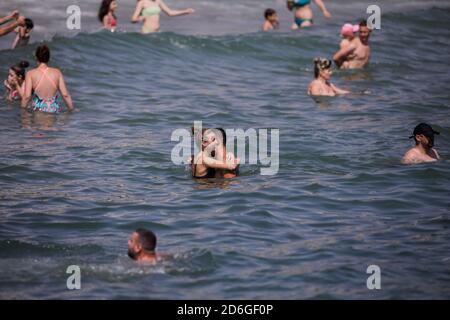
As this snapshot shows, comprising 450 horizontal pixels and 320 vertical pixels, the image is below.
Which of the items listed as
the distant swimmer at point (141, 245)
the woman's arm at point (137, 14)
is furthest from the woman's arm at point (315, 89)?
the distant swimmer at point (141, 245)

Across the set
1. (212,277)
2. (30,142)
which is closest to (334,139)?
(30,142)

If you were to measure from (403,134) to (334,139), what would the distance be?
1384mm

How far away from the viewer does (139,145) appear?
14938mm

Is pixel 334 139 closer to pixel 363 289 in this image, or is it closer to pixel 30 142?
pixel 30 142

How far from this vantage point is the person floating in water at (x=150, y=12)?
21.6 m

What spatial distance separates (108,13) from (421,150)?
10.8 m

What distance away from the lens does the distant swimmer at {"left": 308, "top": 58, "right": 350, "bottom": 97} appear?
17.9 metres

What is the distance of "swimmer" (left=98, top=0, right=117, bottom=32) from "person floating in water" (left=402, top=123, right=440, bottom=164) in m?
9.95

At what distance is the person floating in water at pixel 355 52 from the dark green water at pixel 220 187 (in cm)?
30

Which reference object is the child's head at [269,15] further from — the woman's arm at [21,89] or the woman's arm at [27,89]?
the woman's arm at [27,89]

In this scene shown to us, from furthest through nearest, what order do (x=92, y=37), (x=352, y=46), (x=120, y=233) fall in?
(x=92, y=37) → (x=352, y=46) → (x=120, y=233)

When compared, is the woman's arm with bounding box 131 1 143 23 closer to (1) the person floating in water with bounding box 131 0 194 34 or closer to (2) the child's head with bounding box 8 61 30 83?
(1) the person floating in water with bounding box 131 0 194 34

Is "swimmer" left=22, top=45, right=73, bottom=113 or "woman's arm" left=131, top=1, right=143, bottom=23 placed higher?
"woman's arm" left=131, top=1, right=143, bottom=23

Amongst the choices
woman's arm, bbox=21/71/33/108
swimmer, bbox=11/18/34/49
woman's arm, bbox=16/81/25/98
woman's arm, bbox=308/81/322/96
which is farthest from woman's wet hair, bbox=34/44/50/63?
woman's arm, bbox=308/81/322/96
